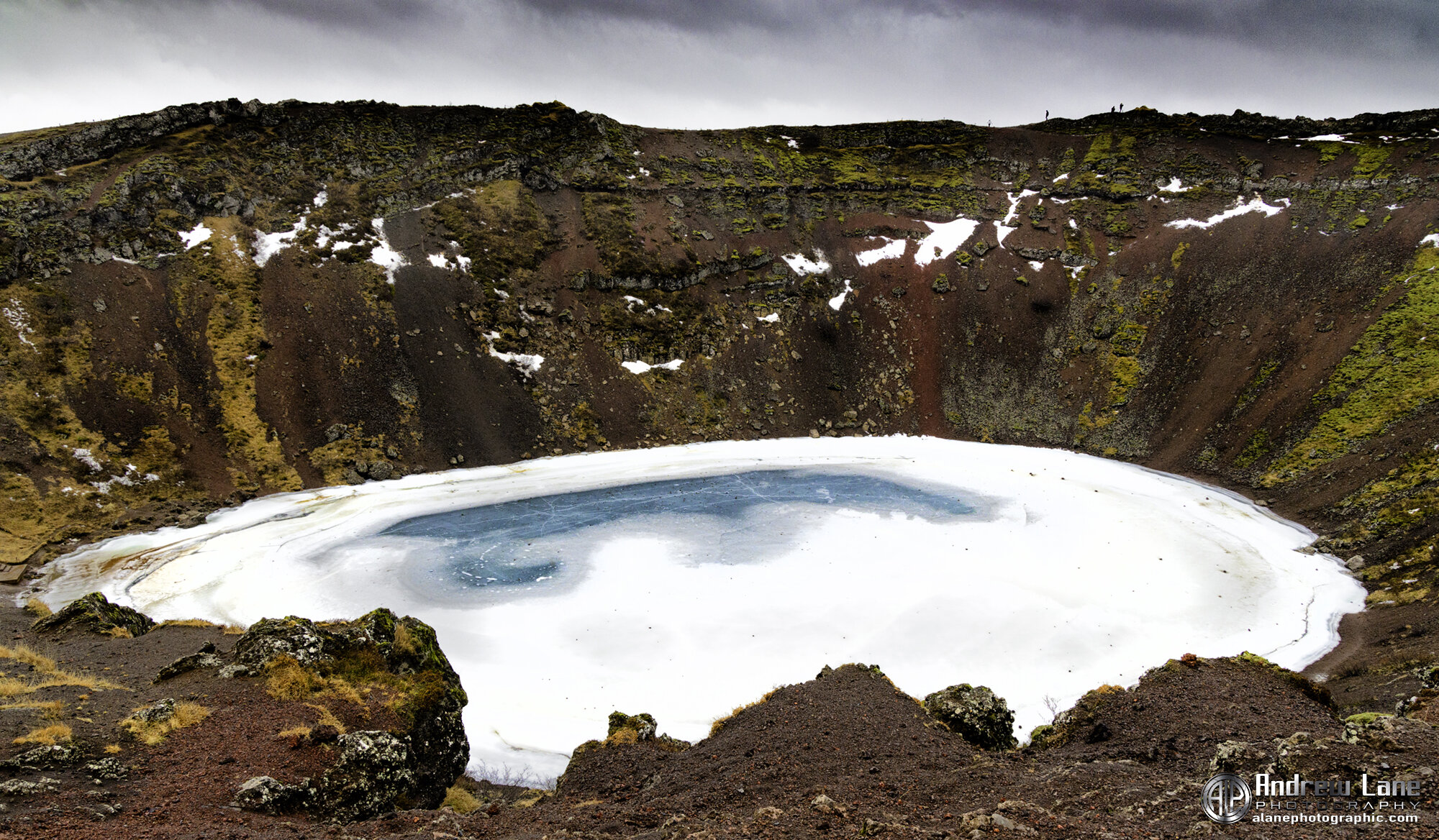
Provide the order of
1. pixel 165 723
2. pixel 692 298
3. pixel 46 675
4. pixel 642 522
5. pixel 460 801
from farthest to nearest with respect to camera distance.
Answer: pixel 692 298 < pixel 642 522 < pixel 46 675 < pixel 460 801 < pixel 165 723

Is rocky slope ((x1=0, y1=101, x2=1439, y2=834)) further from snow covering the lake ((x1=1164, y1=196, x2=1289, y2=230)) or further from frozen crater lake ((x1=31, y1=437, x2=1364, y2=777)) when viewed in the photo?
frozen crater lake ((x1=31, y1=437, x2=1364, y2=777))

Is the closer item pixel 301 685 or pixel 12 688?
pixel 12 688

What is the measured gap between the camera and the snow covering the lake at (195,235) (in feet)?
162

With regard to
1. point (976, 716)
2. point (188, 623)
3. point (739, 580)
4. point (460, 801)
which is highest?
point (739, 580)

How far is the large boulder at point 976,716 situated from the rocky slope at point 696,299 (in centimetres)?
2121

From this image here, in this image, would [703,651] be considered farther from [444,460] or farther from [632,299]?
[632,299]

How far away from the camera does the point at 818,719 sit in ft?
47.1

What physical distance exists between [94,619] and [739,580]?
74.5ft

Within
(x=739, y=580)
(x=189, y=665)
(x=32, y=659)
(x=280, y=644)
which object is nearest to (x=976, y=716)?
(x=739, y=580)

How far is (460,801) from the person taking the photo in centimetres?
1414

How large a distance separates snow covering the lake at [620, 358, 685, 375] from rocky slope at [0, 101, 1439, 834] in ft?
1.09

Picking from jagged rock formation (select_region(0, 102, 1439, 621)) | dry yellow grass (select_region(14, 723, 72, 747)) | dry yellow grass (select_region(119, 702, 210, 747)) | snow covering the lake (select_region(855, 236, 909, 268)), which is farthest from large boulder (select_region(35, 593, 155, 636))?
snow covering the lake (select_region(855, 236, 909, 268))

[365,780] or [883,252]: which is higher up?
[883,252]

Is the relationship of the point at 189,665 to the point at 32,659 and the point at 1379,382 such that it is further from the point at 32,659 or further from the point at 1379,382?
the point at 1379,382
